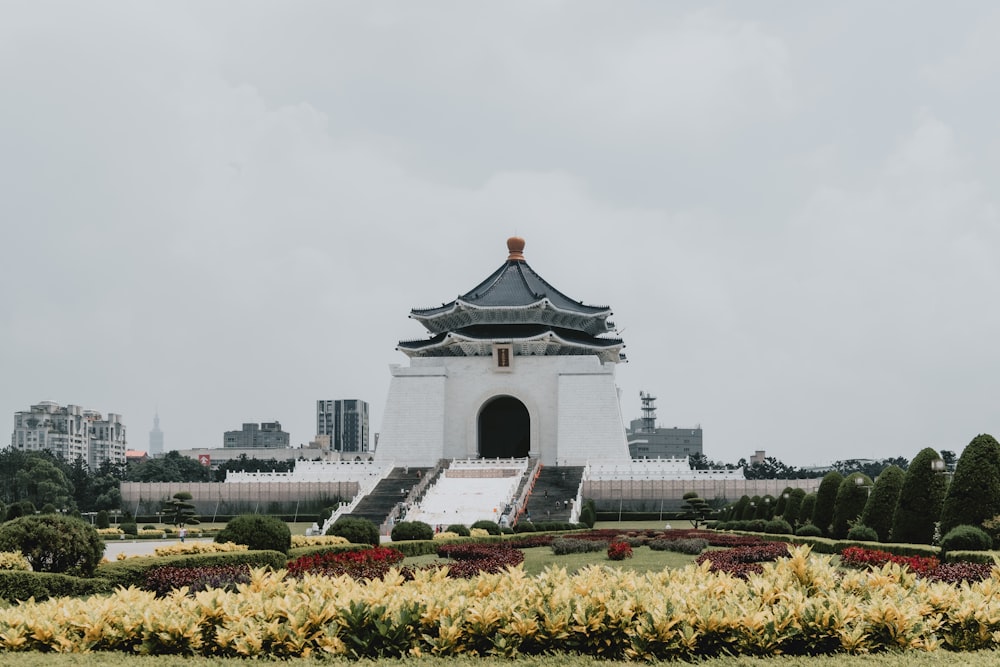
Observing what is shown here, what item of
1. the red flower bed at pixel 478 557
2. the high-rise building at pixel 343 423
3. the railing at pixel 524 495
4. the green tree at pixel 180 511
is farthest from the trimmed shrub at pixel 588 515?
the high-rise building at pixel 343 423

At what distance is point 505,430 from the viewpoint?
4866 cm

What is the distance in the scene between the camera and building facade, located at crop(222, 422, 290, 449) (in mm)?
141500

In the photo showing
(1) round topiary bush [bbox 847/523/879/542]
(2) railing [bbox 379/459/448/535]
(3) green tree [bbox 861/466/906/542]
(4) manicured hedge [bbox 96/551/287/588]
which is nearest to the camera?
(4) manicured hedge [bbox 96/551/287/588]

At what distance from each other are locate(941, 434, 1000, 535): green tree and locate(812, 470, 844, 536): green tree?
537cm

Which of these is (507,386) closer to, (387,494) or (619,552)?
(387,494)

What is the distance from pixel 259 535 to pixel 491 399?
101 feet

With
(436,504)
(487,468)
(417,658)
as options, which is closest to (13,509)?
(436,504)

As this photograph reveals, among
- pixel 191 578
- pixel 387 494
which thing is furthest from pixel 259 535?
pixel 387 494

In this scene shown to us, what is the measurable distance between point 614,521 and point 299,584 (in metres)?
28.6

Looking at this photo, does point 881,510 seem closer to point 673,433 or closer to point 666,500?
point 666,500

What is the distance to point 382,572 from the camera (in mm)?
12039

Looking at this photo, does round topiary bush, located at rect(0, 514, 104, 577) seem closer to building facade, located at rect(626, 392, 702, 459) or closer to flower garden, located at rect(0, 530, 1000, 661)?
flower garden, located at rect(0, 530, 1000, 661)

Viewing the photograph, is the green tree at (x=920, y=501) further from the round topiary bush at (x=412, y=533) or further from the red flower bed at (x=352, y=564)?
the round topiary bush at (x=412, y=533)

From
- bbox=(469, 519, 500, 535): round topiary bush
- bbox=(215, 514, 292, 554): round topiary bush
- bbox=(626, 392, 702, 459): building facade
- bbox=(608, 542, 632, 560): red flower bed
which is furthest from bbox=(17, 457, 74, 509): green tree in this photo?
bbox=(626, 392, 702, 459): building facade
